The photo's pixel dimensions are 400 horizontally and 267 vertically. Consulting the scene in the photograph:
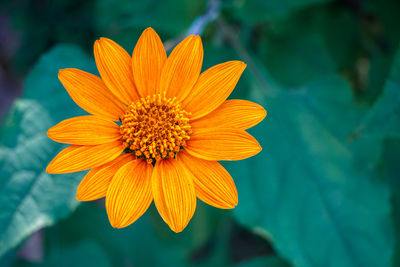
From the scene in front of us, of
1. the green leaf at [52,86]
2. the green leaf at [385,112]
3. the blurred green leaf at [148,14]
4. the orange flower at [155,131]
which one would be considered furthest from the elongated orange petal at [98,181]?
the blurred green leaf at [148,14]

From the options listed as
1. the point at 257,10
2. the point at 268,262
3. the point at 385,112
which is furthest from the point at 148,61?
the point at 268,262

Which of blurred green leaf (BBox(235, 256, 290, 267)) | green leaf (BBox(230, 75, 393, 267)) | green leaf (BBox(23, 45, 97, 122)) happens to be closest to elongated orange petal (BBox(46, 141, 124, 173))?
green leaf (BBox(23, 45, 97, 122))

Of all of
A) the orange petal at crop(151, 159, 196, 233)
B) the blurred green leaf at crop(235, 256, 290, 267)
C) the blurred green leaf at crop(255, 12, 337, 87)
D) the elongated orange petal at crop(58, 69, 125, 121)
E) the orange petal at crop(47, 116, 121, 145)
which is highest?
the blurred green leaf at crop(255, 12, 337, 87)

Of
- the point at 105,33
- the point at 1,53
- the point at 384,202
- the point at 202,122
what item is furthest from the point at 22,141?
the point at 1,53

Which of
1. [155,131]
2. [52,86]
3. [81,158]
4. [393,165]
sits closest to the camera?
[81,158]

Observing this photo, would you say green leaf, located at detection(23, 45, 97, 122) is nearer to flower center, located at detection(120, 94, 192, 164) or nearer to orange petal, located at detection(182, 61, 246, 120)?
flower center, located at detection(120, 94, 192, 164)

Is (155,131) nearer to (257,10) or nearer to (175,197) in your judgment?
(175,197)
